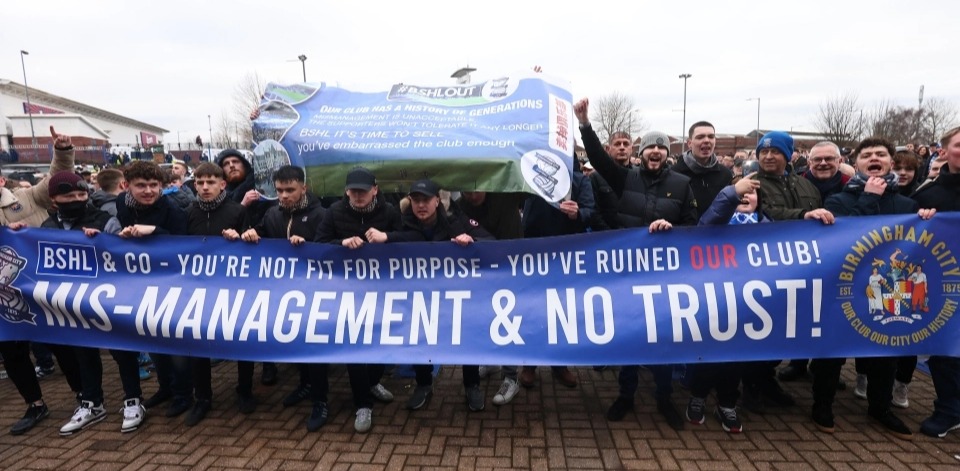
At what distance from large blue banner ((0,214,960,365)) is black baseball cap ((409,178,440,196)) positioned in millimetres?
437

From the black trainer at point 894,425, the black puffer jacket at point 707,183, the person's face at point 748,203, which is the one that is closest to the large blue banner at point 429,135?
the black puffer jacket at point 707,183

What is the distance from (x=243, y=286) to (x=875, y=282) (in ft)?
14.5

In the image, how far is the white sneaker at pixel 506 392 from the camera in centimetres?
423

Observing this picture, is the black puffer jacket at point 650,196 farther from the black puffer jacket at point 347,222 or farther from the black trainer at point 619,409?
the black puffer jacket at point 347,222

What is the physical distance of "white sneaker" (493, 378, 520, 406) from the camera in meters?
4.23

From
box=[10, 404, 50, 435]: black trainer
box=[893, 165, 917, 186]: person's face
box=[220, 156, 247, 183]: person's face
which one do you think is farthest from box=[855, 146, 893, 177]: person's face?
box=[10, 404, 50, 435]: black trainer

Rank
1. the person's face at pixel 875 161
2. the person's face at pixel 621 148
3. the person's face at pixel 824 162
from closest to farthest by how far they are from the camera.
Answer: the person's face at pixel 875 161 → the person's face at pixel 824 162 → the person's face at pixel 621 148

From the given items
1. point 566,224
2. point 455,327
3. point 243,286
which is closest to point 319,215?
point 243,286

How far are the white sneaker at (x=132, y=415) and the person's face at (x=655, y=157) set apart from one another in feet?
14.3

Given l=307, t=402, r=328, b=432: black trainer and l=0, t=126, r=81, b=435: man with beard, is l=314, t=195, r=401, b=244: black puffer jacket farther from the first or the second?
l=0, t=126, r=81, b=435: man with beard

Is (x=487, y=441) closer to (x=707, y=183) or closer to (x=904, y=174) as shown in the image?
(x=707, y=183)

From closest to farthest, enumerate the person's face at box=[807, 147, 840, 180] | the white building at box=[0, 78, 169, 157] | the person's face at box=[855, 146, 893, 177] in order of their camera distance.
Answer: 1. the person's face at box=[855, 146, 893, 177]
2. the person's face at box=[807, 147, 840, 180]
3. the white building at box=[0, 78, 169, 157]

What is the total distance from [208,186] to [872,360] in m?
5.04

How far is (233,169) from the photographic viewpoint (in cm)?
502
